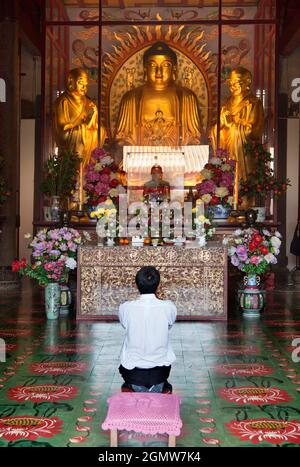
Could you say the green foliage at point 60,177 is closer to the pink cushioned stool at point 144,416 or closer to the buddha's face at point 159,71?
the buddha's face at point 159,71

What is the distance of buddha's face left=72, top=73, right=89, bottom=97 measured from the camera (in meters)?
10.4

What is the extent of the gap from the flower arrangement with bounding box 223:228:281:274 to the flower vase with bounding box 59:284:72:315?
155cm

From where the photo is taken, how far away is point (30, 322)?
21.8ft

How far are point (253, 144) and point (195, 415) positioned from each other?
250 inches

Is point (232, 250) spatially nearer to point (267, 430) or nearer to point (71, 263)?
point (71, 263)

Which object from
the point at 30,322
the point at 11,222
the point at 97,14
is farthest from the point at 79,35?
the point at 30,322

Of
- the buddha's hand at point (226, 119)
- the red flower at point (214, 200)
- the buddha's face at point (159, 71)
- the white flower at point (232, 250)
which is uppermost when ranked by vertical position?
the buddha's face at point (159, 71)

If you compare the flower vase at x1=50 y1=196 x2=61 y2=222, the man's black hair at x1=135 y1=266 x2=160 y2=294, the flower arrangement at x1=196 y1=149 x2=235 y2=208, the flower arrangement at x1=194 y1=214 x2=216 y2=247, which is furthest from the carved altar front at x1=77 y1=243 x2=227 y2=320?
the man's black hair at x1=135 y1=266 x2=160 y2=294

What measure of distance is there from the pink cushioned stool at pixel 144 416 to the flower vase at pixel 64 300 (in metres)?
3.91

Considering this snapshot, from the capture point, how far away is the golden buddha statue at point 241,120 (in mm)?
10305

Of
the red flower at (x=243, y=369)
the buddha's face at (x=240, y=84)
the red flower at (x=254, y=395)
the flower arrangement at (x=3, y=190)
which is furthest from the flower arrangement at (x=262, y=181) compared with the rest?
the red flower at (x=254, y=395)

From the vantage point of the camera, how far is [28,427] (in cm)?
353

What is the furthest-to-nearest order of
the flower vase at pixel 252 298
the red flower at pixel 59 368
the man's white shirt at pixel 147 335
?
the flower vase at pixel 252 298, the red flower at pixel 59 368, the man's white shirt at pixel 147 335

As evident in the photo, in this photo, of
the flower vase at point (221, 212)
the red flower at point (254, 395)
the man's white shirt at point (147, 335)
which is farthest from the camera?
the flower vase at point (221, 212)
